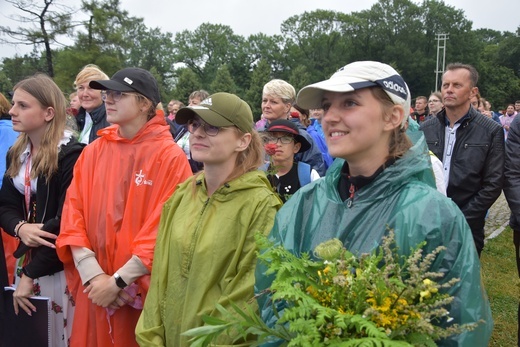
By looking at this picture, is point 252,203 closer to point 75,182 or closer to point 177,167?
point 177,167

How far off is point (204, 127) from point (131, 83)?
0.91 meters

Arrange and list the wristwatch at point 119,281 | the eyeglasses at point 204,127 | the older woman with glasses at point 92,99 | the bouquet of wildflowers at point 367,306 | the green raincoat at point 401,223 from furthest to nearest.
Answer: the older woman with glasses at point 92,99 < the wristwatch at point 119,281 < the eyeglasses at point 204,127 < the green raincoat at point 401,223 < the bouquet of wildflowers at point 367,306

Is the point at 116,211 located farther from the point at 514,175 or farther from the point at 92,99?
the point at 514,175

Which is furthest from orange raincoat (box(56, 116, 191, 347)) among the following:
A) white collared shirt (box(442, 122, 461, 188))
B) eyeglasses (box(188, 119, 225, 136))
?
white collared shirt (box(442, 122, 461, 188))

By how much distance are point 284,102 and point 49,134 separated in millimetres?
2851

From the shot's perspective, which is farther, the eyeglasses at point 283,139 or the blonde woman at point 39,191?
the eyeglasses at point 283,139

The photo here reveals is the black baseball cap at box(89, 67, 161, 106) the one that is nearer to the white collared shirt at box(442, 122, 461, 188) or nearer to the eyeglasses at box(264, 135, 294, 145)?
the eyeglasses at box(264, 135, 294, 145)

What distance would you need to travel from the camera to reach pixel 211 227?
2707 millimetres

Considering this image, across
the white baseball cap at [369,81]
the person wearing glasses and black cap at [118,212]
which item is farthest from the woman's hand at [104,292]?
the white baseball cap at [369,81]

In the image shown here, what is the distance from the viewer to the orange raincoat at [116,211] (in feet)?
10.9

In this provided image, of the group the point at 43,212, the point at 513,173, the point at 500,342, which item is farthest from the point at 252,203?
the point at 500,342

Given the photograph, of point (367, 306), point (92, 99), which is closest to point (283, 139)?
point (92, 99)

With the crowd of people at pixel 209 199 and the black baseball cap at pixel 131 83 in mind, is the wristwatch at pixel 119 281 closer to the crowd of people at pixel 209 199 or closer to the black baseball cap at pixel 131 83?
the crowd of people at pixel 209 199

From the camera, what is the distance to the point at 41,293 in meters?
3.70
